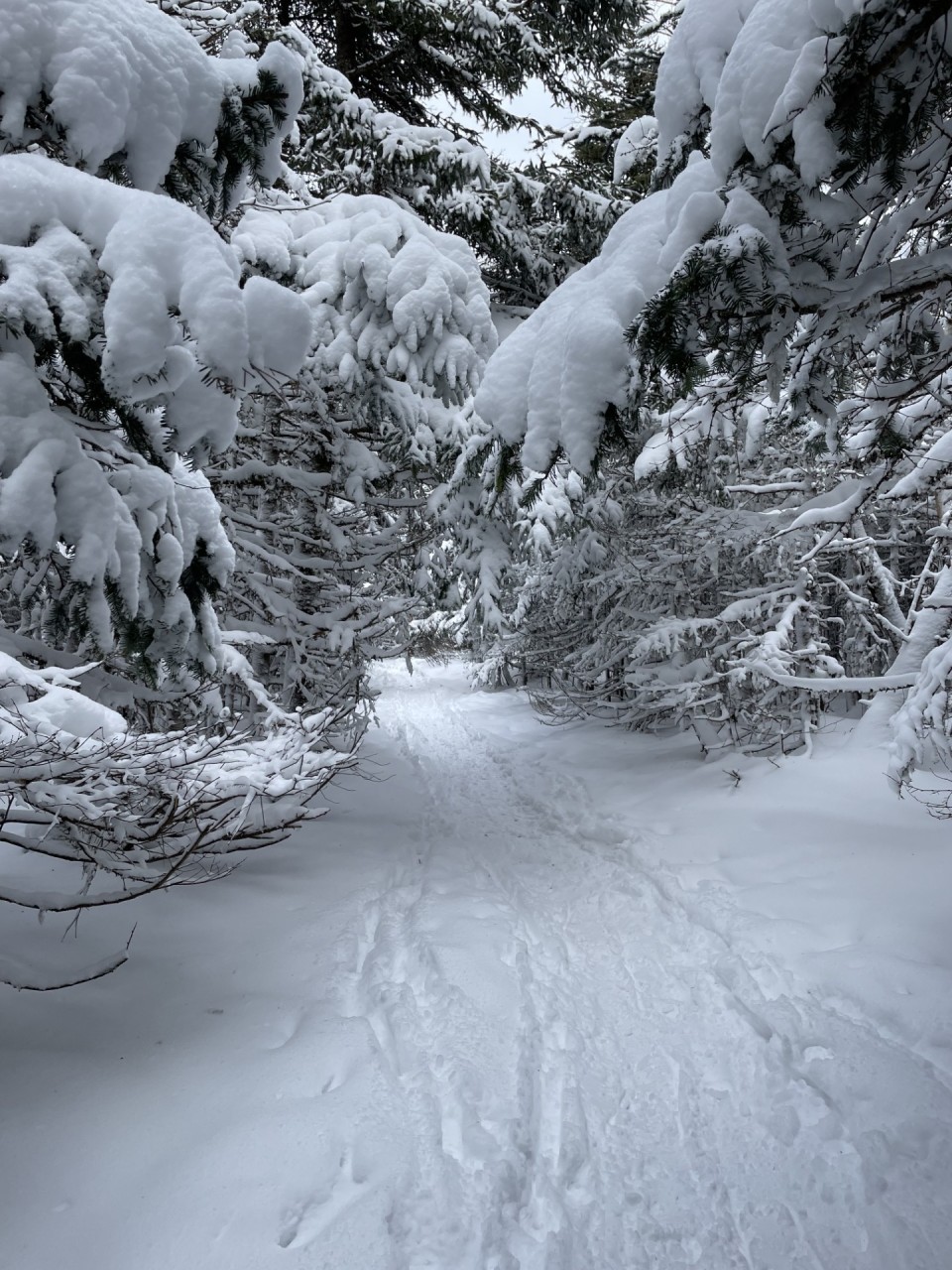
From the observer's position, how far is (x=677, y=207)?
2.29m

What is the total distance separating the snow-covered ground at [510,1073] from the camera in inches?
105

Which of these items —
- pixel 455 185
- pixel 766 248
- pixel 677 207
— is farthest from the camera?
pixel 455 185

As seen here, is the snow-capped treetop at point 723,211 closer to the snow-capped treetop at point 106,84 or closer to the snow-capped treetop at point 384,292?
the snow-capped treetop at point 106,84

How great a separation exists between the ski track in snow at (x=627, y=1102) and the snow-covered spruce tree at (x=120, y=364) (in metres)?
1.92

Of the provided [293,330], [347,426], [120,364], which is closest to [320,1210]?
[120,364]

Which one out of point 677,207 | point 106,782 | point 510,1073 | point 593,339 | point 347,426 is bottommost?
point 510,1073

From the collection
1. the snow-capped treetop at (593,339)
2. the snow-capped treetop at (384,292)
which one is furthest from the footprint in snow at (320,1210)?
the snow-capped treetop at (384,292)

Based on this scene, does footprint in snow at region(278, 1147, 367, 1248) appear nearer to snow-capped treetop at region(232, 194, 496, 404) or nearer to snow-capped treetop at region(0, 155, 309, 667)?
snow-capped treetop at region(0, 155, 309, 667)

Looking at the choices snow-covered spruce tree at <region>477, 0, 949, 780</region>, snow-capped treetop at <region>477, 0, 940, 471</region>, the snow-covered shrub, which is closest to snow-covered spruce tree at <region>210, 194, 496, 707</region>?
the snow-covered shrub

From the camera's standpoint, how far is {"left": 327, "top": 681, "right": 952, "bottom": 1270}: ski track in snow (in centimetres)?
268

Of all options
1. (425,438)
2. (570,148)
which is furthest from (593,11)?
(425,438)

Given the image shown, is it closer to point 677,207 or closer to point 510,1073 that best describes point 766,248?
point 677,207

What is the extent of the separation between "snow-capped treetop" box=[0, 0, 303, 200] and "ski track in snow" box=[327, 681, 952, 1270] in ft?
14.5

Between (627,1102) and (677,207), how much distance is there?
411cm
